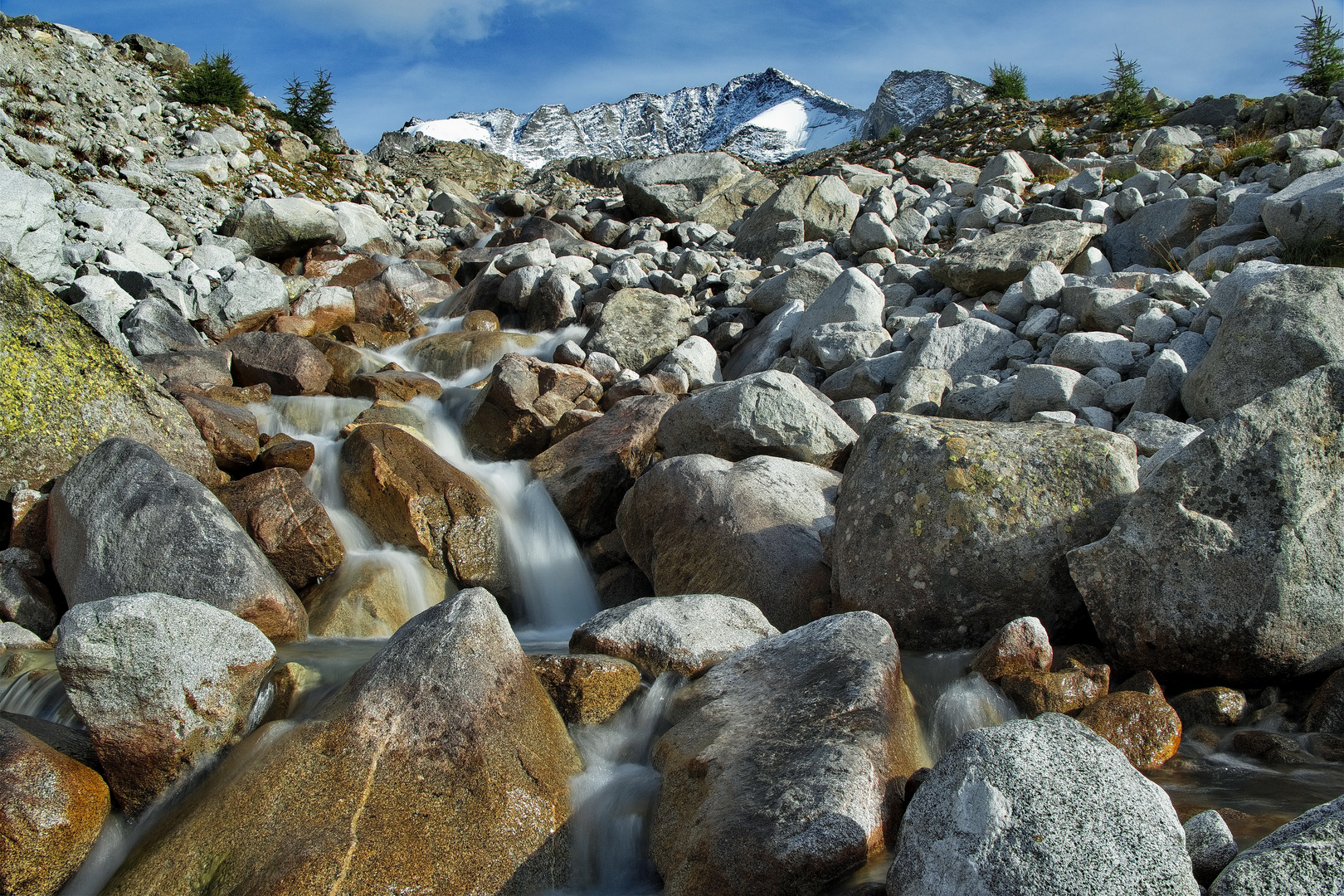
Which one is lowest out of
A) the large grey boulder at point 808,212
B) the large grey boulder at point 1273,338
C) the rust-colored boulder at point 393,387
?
the large grey boulder at point 1273,338

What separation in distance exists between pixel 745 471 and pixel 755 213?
1271 centimetres

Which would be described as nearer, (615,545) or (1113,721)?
(1113,721)

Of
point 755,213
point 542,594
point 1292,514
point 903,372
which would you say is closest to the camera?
point 1292,514

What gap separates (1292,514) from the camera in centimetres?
445

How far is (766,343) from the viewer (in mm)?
12695

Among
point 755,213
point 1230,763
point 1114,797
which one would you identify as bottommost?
point 1230,763

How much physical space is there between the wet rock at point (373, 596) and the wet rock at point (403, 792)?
264 centimetres

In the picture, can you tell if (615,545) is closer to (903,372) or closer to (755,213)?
(903,372)

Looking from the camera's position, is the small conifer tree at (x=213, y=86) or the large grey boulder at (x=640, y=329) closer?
the large grey boulder at (x=640, y=329)

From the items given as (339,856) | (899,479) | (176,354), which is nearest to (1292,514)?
(899,479)

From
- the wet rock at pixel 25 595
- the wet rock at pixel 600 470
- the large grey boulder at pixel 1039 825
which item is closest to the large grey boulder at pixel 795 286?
→ the wet rock at pixel 600 470

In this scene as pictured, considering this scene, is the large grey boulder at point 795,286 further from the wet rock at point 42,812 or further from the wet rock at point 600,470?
the wet rock at point 42,812

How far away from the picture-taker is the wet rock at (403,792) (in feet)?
11.8

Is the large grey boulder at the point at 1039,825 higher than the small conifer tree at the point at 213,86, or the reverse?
the small conifer tree at the point at 213,86
